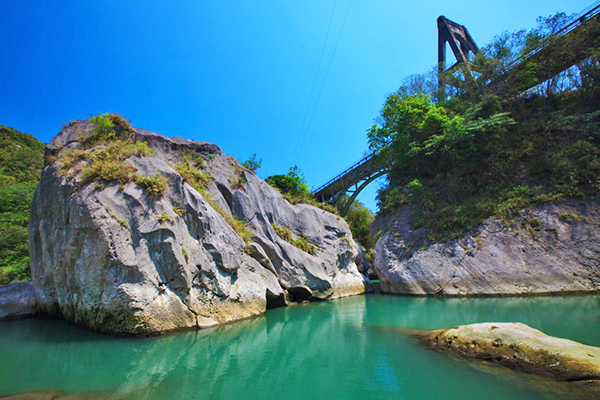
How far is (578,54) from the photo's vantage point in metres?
17.0

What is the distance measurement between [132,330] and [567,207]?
18769 mm

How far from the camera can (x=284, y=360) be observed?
18.7 ft

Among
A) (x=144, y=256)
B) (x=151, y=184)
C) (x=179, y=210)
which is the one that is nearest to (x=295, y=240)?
(x=179, y=210)

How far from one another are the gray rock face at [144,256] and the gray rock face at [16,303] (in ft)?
3.95

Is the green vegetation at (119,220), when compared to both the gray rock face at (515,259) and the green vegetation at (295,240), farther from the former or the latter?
the gray rock face at (515,259)

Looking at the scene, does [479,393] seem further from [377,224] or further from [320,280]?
[377,224]

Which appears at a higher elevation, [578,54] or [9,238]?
[578,54]

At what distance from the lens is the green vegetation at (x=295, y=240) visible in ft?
50.6

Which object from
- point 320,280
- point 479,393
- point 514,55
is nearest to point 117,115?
point 320,280

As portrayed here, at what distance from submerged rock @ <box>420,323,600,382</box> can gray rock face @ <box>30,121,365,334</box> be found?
6936 mm

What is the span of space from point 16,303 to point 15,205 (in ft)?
48.4

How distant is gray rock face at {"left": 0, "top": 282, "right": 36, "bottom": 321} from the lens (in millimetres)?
11031

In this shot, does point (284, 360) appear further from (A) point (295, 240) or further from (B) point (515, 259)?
(B) point (515, 259)

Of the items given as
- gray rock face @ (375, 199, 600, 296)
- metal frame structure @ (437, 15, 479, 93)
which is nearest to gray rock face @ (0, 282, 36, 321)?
gray rock face @ (375, 199, 600, 296)
